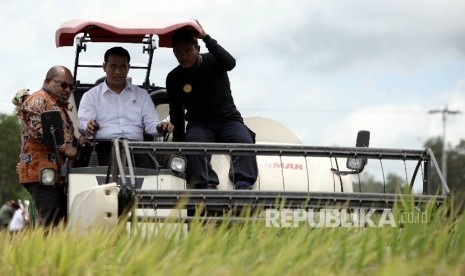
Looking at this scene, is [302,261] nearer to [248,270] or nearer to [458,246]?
[248,270]

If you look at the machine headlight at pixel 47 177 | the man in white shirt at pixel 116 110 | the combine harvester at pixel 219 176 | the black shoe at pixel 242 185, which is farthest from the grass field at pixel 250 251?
the man in white shirt at pixel 116 110

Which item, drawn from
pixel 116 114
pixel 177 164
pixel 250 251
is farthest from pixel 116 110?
pixel 250 251

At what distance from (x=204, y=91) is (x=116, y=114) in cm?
75

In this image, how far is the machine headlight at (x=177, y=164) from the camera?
32.8 ft

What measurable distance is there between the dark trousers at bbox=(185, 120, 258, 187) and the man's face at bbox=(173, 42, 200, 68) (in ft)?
1.67

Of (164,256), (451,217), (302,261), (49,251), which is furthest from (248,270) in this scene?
(451,217)

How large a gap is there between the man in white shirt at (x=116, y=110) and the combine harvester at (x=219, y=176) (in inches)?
11.3

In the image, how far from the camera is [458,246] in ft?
26.7

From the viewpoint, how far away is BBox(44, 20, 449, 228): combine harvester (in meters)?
9.02

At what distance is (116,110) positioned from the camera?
35.3 ft

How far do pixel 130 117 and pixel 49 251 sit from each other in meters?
3.17

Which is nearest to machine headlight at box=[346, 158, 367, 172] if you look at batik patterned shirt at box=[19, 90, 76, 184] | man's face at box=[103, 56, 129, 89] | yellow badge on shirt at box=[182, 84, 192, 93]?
yellow badge on shirt at box=[182, 84, 192, 93]

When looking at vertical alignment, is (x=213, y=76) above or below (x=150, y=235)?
above

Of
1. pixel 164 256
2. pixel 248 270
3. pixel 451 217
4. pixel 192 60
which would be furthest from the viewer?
pixel 192 60
